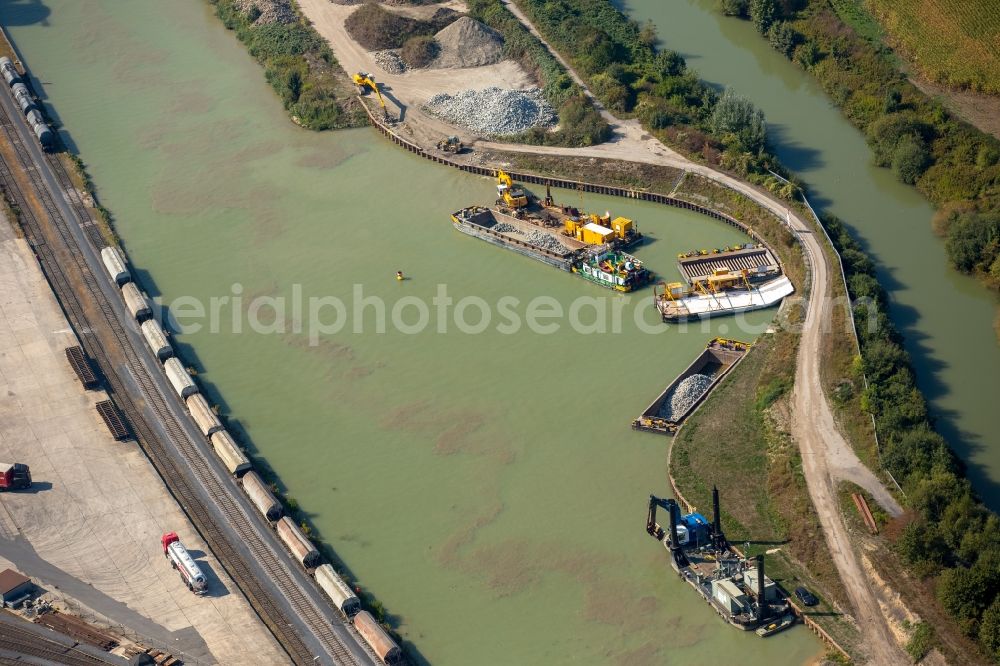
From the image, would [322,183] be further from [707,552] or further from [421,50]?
[707,552]

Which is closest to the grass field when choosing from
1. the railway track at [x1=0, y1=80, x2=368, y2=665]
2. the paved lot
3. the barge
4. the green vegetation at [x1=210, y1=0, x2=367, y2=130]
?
the barge

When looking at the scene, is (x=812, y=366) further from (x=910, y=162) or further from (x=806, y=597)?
(x=910, y=162)

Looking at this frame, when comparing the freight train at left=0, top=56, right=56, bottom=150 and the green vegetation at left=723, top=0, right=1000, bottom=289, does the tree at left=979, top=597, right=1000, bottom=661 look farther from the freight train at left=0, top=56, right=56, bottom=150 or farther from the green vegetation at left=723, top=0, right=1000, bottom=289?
the freight train at left=0, top=56, right=56, bottom=150

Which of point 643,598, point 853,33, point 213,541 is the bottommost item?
→ point 213,541

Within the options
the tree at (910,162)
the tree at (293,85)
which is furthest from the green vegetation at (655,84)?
the tree at (293,85)

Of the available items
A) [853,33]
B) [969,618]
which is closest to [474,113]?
[853,33]
